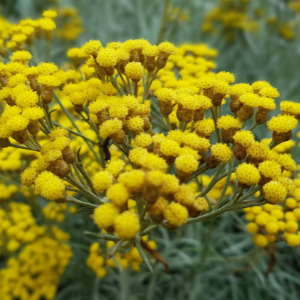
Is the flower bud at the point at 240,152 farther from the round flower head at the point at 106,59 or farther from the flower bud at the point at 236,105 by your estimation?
the round flower head at the point at 106,59

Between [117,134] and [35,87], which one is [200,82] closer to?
[117,134]

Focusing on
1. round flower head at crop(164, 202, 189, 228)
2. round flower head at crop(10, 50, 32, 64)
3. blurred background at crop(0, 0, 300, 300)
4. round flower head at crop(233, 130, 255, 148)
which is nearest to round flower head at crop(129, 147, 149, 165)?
round flower head at crop(164, 202, 189, 228)

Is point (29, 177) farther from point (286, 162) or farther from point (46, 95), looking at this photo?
point (286, 162)

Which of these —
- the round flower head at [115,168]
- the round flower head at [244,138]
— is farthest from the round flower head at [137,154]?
the round flower head at [244,138]

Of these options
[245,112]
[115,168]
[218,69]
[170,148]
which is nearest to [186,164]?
[170,148]

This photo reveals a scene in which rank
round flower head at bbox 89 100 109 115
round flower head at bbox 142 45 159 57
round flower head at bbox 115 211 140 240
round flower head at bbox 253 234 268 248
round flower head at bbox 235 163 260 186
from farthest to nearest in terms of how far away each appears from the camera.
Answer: round flower head at bbox 253 234 268 248 < round flower head at bbox 142 45 159 57 < round flower head at bbox 89 100 109 115 < round flower head at bbox 235 163 260 186 < round flower head at bbox 115 211 140 240

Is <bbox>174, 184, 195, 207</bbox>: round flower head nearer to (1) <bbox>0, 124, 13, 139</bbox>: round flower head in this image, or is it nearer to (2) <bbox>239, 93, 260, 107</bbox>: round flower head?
(2) <bbox>239, 93, 260, 107</bbox>: round flower head
